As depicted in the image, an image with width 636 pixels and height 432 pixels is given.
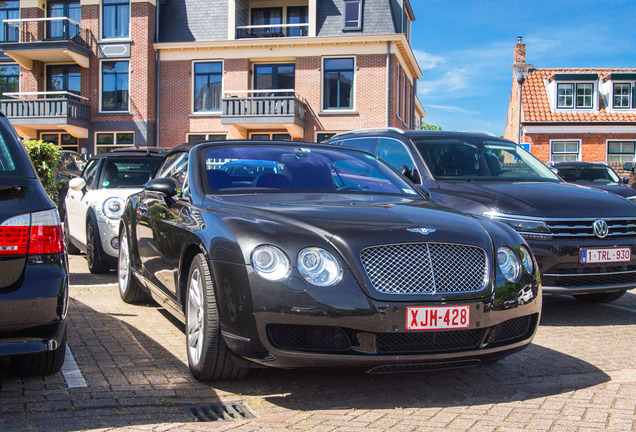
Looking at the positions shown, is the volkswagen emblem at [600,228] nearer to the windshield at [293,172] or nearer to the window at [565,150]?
the windshield at [293,172]

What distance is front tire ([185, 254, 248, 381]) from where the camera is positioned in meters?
3.80

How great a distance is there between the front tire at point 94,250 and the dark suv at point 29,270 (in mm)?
4549

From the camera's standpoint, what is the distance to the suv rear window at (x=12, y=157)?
3708 mm

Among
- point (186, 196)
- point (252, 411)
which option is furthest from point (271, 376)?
point (186, 196)


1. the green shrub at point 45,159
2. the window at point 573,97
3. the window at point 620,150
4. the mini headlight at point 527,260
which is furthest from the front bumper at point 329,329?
the window at point 573,97

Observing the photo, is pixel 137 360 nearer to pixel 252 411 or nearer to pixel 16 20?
pixel 252 411

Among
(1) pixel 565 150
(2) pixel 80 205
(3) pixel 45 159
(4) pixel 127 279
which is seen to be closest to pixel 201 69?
(1) pixel 565 150

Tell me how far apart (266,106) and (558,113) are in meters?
17.0

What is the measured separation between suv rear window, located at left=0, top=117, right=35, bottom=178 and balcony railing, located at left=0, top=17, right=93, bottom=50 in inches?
1070

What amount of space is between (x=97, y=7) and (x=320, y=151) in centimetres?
2696

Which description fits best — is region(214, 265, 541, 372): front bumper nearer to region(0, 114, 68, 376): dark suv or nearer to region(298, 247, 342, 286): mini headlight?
region(298, 247, 342, 286): mini headlight

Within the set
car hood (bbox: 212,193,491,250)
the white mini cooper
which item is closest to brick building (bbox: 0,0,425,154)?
the white mini cooper

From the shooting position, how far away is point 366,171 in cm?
521

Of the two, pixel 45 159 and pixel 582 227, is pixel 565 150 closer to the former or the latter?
pixel 45 159
